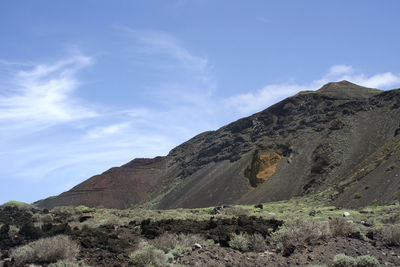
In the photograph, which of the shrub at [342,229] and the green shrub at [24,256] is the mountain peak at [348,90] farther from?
the green shrub at [24,256]

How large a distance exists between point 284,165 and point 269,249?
2062 inches

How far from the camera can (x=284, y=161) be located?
62500 millimetres

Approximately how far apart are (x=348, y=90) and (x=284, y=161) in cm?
2954

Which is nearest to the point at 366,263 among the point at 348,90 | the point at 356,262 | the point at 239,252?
the point at 356,262

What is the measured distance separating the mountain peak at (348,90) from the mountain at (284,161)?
0.20 m

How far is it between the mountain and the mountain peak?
0.20 metres

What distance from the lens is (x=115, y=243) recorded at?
34.7 feet

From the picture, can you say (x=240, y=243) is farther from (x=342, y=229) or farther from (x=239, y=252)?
(x=342, y=229)

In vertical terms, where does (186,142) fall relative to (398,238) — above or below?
above

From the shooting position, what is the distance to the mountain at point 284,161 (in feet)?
163

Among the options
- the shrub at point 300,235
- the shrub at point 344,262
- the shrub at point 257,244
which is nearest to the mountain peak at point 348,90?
the shrub at point 300,235

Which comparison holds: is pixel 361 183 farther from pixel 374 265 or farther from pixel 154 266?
pixel 154 266

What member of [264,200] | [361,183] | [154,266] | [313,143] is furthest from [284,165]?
[154,266]

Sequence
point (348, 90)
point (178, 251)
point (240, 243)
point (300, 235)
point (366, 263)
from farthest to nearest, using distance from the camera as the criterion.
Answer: point (348, 90) → point (300, 235) → point (240, 243) → point (178, 251) → point (366, 263)
